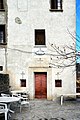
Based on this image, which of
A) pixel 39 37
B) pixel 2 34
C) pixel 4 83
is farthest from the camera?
pixel 2 34

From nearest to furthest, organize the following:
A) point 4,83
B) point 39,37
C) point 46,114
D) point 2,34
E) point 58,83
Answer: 1. point 46,114
2. point 4,83
3. point 58,83
4. point 39,37
5. point 2,34

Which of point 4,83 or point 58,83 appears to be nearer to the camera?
point 4,83

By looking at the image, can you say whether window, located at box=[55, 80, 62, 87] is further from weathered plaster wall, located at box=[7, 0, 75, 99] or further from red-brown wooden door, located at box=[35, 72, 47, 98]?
red-brown wooden door, located at box=[35, 72, 47, 98]

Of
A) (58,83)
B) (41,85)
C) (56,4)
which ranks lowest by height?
(41,85)

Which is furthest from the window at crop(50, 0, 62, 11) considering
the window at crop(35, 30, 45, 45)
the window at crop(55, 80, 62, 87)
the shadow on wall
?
the shadow on wall

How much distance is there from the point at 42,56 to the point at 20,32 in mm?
2215

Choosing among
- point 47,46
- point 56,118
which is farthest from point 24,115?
point 47,46

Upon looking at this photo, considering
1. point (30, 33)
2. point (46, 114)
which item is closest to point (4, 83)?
point (30, 33)

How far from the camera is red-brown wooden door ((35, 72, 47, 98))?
19.0 metres

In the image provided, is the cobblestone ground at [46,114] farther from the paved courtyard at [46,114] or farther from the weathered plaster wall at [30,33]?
the weathered plaster wall at [30,33]

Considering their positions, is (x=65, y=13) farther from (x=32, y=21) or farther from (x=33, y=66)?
(x=33, y=66)

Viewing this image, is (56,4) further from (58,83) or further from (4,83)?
(4,83)

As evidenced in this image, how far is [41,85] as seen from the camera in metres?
19.0

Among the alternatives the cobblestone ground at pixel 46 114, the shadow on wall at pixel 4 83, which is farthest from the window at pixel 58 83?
the cobblestone ground at pixel 46 114
